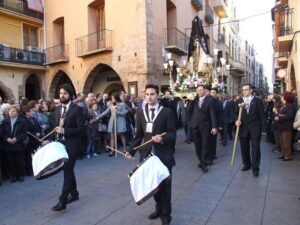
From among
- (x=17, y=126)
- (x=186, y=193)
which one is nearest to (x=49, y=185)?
(x=17, y=126)

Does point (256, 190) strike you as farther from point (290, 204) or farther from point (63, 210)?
point (63, 210)

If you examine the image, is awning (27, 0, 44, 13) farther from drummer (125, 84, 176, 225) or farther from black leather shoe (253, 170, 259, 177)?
drummer (125, 84, 176, 225)

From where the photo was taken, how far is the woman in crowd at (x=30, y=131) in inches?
318

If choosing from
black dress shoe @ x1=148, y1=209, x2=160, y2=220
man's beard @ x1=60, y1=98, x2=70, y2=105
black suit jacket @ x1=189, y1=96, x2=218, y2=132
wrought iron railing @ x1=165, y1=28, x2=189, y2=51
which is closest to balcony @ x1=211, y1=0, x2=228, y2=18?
wrought iron railing @ x1=165, y1=28, x2=189, y2=51

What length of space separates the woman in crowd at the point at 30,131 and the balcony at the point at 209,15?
24.0 metres

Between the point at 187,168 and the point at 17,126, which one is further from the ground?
the point at 17,126

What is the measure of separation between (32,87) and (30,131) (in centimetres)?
1733

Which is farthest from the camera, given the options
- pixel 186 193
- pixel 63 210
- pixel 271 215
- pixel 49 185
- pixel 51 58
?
pixel 51 58

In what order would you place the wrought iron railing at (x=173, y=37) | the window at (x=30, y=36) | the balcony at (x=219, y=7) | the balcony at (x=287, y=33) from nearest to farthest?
the balcony at (x=287, y=33) → the wrought iron railing at (x=173, y=37) → the window at (x=30, y=36) → the balcony at (x=219, y=7)

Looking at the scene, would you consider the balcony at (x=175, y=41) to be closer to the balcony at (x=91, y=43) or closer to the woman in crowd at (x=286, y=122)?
the balcony at (x=91, y=43)

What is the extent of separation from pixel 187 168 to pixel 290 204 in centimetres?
306

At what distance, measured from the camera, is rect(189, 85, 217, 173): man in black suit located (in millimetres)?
8148

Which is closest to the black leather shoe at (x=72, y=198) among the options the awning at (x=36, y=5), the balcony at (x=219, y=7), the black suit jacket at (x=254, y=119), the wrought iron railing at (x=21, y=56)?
the black suit jacket at (x=254, y=119)

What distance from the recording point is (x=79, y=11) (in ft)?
68.8
